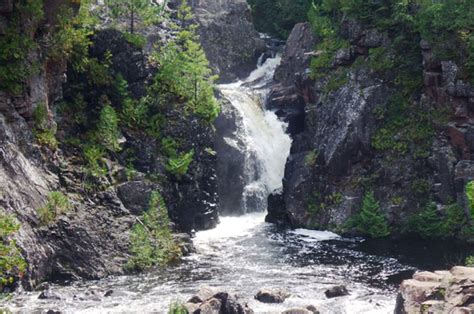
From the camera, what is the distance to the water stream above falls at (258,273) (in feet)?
98.5

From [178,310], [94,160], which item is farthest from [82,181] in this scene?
[178,310]

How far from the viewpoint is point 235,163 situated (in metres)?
53.8

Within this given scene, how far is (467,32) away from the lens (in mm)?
44281

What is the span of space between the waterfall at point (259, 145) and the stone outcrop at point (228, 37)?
9.46 metres

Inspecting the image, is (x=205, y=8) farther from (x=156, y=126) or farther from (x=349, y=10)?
(x=156, y=126)

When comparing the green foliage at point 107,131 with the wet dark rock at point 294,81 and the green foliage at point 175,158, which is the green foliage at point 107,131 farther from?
the wet dark rock at point 294,81

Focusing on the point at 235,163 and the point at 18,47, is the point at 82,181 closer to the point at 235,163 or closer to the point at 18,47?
the point at 18,47

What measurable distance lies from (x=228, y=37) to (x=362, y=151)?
89.9 ft

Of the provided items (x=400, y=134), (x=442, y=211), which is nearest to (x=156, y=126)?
(x=400, y=134)

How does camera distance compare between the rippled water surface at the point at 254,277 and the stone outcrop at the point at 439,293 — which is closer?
the stone outcrop at the point at 439,293

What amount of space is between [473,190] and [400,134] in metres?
16.0

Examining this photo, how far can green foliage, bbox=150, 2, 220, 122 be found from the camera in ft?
155

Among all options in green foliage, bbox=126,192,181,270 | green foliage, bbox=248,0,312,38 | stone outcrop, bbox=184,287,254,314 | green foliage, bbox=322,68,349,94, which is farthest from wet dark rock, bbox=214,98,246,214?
stone outcrop, bbox=184,287,254,314

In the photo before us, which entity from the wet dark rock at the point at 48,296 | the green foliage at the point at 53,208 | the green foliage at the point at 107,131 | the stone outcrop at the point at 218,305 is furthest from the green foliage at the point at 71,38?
the stone outcrop at the point at 218,305
